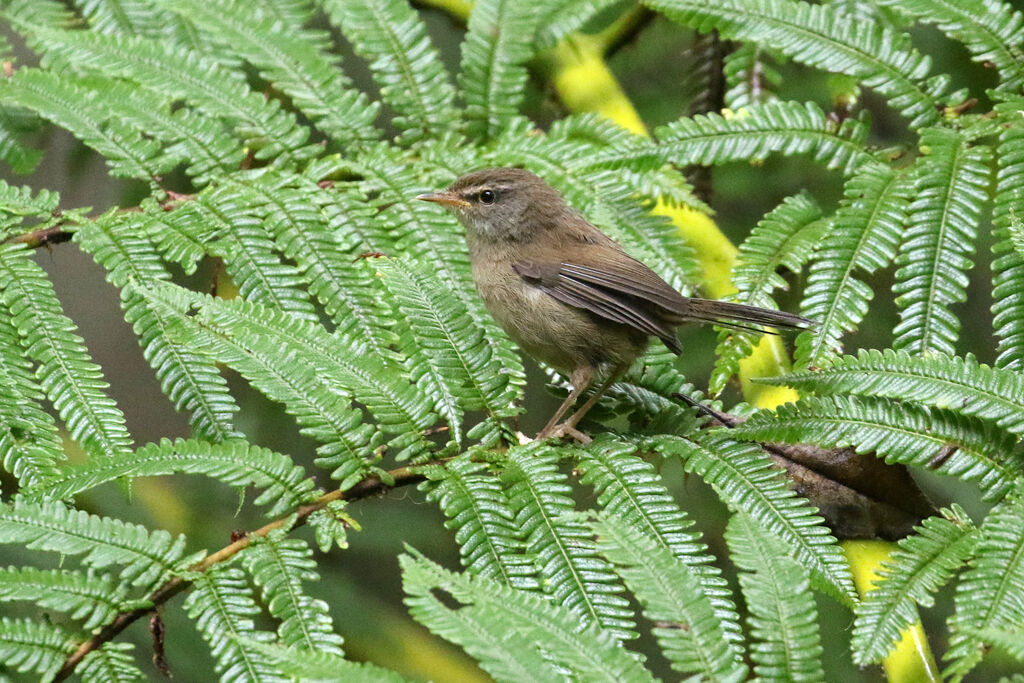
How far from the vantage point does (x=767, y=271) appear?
321cm

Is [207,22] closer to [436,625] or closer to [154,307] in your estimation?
[154,307]

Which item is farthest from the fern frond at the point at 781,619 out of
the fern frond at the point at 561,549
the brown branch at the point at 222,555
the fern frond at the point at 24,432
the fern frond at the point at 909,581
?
the fern frond at the point at 24,432

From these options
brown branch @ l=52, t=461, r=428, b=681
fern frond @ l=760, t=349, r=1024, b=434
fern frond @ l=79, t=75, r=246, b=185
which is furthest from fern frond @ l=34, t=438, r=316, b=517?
fern frond @ l=79, t=75, r=246, b=185

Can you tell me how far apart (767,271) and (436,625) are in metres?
1.86

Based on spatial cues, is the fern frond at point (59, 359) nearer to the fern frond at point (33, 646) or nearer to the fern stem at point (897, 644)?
the fern frond at point (33, 646)

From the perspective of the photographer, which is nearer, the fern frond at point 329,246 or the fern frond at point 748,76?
the fern frond at point 329,246

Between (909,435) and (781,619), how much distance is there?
805 millimetres

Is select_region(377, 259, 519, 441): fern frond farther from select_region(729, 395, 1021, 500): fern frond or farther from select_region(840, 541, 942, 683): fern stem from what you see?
select_region(840, 541, 942, 683): fern stem

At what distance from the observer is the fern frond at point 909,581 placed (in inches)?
81.5

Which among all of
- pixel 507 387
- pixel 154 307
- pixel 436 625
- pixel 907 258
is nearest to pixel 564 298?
pixel 507 387

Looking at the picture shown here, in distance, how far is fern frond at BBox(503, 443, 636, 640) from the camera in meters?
2.22

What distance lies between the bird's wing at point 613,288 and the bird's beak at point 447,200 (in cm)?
32

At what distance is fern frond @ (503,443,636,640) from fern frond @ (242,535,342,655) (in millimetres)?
478

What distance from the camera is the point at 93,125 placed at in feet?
11.5
